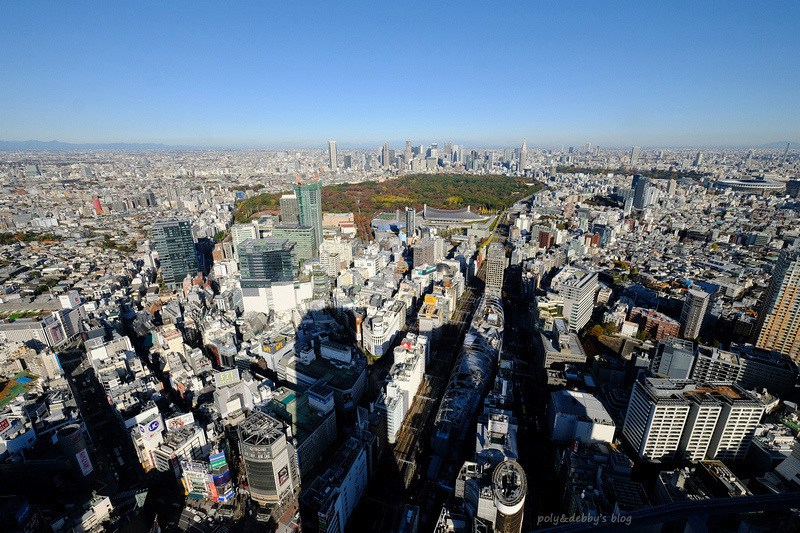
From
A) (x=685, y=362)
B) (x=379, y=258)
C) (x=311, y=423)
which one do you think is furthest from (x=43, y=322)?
(x=685, y=362)

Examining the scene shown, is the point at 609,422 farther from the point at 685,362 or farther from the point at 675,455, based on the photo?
the point at 685,362

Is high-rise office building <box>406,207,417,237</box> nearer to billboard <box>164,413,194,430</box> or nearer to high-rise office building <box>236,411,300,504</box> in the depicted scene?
billboard <box>164,413,194,430</box>

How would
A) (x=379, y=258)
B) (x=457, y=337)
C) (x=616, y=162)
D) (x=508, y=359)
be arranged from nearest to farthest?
(x=508, y=359)
(x=457, y=337)
(x=379, y=258)
(x=616, y=162)

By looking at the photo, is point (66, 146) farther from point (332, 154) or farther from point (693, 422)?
point (693, 422)

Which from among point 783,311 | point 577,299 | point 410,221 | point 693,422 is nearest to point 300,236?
point 410,221

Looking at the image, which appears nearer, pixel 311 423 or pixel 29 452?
pixel 29 452

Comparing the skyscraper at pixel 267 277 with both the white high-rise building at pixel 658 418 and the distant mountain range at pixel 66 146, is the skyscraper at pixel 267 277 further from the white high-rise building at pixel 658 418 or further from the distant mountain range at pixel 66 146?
the distant mountain range at pixel 66 146

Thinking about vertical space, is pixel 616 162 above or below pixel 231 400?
above
